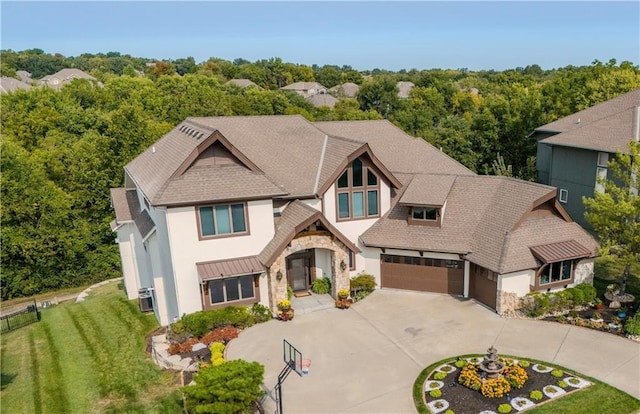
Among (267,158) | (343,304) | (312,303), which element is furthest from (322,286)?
(267,158)

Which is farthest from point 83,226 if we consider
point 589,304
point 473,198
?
point 589,304

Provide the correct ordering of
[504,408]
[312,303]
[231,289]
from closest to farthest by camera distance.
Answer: [504,408], [231,289], [312,303]

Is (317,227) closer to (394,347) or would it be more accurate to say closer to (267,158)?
(267,158)

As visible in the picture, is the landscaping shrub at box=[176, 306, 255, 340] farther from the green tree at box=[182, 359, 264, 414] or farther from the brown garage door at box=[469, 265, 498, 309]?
the brown garage door at box=[469, 265, 498, 309]

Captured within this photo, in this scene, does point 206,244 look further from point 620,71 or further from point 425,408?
point 620,71

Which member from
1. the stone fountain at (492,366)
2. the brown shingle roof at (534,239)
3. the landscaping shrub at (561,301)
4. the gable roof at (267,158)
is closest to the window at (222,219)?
the gable roof at (267,158)
